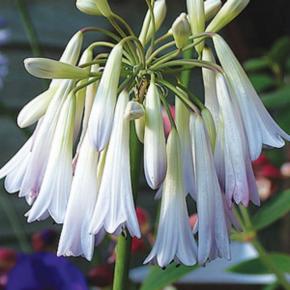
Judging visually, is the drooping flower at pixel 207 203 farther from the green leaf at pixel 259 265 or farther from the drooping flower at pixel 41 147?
the green leaf at pixel 259 265

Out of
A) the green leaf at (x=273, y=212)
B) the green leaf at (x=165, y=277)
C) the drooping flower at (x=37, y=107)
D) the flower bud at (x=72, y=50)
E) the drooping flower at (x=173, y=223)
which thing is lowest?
the green leaf at (x=273, y=212)

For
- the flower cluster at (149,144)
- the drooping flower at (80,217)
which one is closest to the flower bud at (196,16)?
the flower cluster at (149,144)

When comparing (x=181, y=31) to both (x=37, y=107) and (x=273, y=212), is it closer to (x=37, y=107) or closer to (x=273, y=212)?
(x=37, y=107)

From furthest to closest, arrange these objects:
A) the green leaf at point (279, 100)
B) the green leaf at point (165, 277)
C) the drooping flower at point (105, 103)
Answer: the green leaf at point (279, 100) → the green leaf at point (165, 277) → the drooping flower at point (105, 103)

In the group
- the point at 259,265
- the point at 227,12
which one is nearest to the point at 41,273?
the point at 259,265

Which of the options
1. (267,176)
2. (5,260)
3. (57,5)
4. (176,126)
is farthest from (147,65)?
(57,5)

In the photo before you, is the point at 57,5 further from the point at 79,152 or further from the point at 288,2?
the point at 79,152

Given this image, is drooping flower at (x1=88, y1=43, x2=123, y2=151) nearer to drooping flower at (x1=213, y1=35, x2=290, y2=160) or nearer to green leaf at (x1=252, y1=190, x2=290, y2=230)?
drooping flower at (x1=213, y1=35, x2=290, y2=160)

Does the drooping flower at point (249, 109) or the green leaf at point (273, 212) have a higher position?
the drooping flower at point (249, 109)
